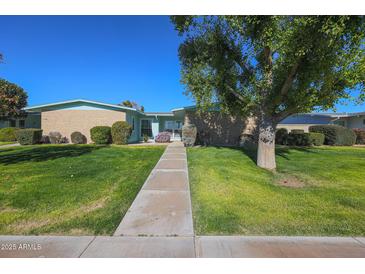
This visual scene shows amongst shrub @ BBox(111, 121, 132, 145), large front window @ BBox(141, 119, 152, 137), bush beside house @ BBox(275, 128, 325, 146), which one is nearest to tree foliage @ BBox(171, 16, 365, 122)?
shrub @ BBox(111, 121, 132, 145)

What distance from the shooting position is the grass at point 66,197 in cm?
345

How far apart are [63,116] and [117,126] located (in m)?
5.29

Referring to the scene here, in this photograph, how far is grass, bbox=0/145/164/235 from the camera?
3453mm

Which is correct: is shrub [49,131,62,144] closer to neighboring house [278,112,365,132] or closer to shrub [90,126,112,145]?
shrub [90,126,112,145]

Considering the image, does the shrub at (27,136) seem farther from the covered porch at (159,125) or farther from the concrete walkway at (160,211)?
the concrete walkway at (160,211)

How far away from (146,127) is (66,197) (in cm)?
1808

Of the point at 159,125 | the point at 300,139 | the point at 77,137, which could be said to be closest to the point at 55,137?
the point at 77,137

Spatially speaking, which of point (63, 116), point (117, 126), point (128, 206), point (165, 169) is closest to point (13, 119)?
point (63, 116)

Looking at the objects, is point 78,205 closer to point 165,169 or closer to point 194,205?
point 194,205

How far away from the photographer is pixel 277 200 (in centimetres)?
479

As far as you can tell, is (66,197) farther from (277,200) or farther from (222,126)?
(222,126)

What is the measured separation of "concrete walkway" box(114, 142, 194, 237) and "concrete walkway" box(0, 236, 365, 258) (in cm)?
23

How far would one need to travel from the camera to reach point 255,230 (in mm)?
3352

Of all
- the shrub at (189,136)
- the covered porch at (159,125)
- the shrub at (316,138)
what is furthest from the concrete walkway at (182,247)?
the covered porch at (159,125)
